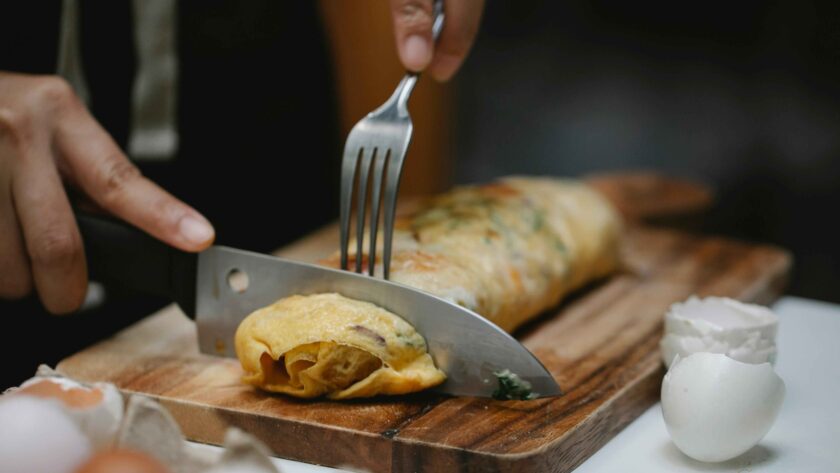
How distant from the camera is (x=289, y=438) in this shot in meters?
1.75

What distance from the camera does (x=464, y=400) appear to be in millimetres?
1857

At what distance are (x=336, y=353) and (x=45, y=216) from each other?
2.24 feet

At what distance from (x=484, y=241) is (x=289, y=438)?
723 millimetres

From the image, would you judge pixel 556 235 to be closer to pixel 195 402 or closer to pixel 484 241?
pixel 484 241

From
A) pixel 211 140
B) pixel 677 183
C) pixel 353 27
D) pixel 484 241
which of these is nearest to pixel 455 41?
pixel 484 241

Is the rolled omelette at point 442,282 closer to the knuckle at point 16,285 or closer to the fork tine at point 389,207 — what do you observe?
the fork tine at point 389,207

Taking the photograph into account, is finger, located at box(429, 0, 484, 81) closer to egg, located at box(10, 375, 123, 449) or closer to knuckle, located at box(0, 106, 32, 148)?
knuckle, located at box(0, 106, 32, 148)

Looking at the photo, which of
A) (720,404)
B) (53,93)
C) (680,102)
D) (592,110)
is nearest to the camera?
(720,404)

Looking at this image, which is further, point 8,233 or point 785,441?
point 8,233

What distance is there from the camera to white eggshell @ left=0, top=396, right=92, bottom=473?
51.1 inches

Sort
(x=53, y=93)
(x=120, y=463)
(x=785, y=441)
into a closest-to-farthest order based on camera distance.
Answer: (x=120, y=463), (x=785, y=441), (x=53, y=93)

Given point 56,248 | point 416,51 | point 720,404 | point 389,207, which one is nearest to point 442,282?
point 389,207

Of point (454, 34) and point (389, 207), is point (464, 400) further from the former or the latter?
point (454, 34)

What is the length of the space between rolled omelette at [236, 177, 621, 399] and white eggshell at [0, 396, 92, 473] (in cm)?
53
